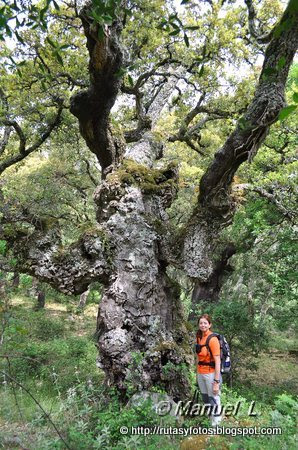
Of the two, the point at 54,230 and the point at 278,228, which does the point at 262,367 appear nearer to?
the point at 278,228

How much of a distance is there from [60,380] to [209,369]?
399 cm

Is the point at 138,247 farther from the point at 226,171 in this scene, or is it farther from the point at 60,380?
the point at 60,380

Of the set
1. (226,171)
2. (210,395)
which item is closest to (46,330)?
(210,395)

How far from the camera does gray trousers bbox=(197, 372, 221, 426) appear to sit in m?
3.89

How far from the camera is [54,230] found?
493 cm

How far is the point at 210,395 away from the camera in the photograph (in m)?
4.12

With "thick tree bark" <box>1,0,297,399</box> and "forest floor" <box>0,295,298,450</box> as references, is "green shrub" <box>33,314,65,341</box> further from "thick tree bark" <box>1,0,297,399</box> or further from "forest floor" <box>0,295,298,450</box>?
"thick tree bark" <box>1,0,297,399</box>

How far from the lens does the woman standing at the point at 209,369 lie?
398cm

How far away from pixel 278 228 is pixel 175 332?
4.63m

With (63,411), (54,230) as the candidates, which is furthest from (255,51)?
(63,411)

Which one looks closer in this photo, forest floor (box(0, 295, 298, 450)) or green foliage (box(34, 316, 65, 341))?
forest floor (box(0, 295, 298, 450))

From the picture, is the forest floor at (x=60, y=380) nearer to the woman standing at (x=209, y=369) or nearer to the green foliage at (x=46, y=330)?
the green foliage at (x=46, y=330)

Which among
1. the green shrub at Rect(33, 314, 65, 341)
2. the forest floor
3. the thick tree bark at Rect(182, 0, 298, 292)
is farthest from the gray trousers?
the green shrub at Rect(33, 314, 65, 341)

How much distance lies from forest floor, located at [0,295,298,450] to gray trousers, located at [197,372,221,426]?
0.67ft
